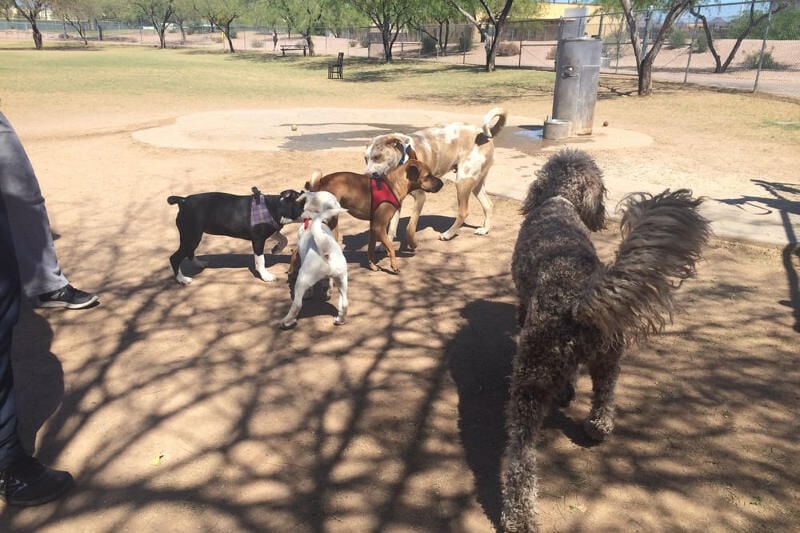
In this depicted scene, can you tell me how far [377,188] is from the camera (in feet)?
18.4

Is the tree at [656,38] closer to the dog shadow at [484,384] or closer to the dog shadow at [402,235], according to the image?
the dog shadow at [402,235]

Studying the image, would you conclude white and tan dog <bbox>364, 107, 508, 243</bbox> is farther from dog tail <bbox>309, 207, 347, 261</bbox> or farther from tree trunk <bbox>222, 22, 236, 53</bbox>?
tree trunk <bbox>222, 22, 236, 53</bbox>

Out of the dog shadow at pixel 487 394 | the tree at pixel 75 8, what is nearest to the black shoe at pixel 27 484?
the dog shadow at pixel 487 394

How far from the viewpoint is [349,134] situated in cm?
1384

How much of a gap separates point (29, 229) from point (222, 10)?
74.0m

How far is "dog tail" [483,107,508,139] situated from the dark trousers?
5.51 m

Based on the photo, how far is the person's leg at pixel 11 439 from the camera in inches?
105

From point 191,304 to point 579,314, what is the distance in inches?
153

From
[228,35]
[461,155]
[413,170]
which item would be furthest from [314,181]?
[228,35]

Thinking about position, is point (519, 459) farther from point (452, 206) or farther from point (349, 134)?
point (349, 134)

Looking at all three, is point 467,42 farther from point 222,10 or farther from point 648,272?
point 648,272

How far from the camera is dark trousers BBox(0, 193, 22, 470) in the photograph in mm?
2650

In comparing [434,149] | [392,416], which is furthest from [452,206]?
[392,416]

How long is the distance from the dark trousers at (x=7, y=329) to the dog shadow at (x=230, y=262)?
10.2ft
